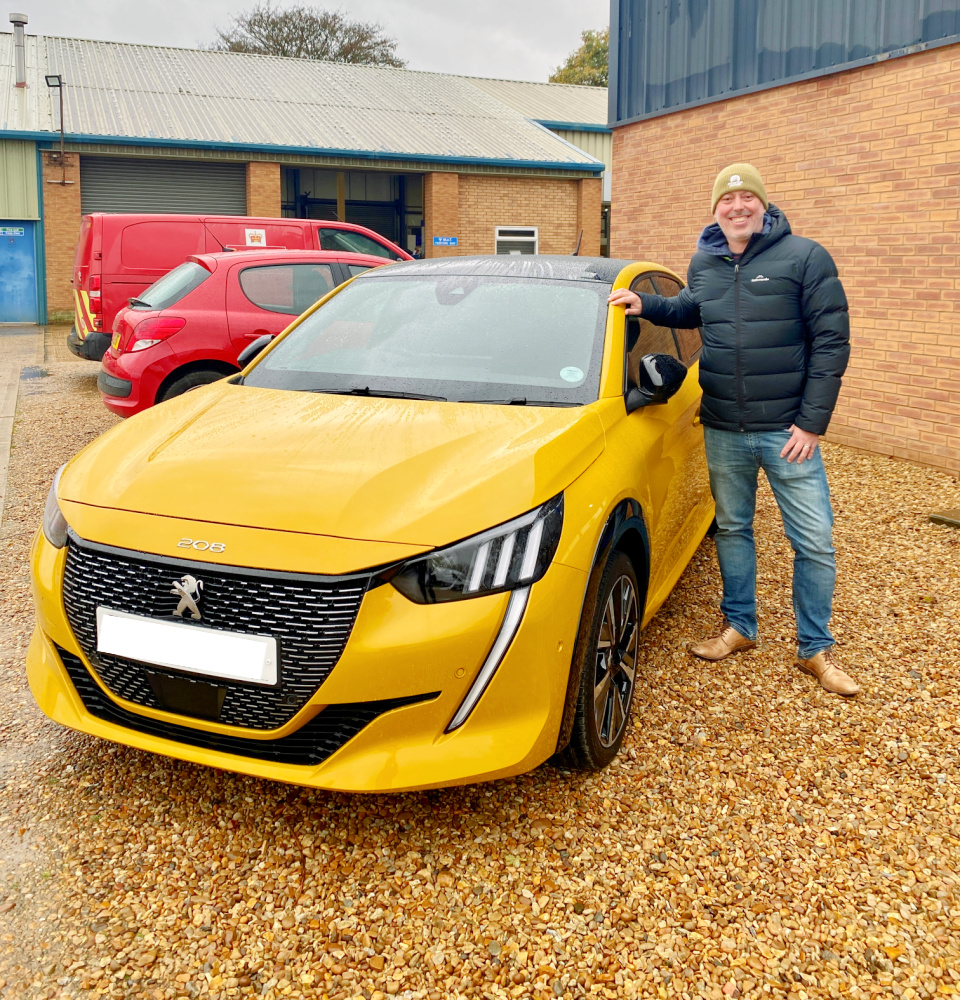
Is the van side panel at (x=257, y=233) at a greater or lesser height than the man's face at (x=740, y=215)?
greater

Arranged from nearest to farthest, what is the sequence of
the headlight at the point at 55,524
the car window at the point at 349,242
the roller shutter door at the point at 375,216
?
the headlight at the point at 55,524 → the car window at the point at 349,242 → the roller shutter door at the point at 375,216

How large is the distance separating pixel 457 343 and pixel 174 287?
5.29 metres

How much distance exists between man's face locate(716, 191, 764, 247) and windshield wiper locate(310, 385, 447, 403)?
4.25 ft

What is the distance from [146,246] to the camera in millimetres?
11500

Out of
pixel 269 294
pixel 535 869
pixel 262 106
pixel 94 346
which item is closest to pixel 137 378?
pixel 269 294

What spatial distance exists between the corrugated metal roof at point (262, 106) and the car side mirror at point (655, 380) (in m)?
20.7

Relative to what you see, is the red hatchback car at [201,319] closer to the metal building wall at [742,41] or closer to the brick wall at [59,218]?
the metal building wall at [742,41]

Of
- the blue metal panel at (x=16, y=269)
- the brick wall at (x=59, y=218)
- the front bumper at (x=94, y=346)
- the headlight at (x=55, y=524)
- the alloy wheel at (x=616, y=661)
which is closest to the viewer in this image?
the headlight at (x=55, y=524)

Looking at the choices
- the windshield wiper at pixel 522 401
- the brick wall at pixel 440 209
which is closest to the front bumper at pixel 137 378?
the windshield wiper at pixel 522 401

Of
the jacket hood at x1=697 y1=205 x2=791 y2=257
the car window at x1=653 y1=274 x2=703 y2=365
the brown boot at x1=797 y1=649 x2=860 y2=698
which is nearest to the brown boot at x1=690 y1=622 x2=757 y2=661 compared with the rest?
the brown boot at x1=797 y1=649 x2=860 y2=698

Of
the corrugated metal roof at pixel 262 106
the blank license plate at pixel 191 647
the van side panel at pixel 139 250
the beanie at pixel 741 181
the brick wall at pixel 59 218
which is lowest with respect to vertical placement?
the blank license plate at pixel 191 647

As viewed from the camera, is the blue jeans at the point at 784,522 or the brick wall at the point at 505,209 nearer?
the blue jeans at the point at 784,522

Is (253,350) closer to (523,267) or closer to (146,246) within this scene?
(523,267)

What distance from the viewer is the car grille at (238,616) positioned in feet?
7.37
